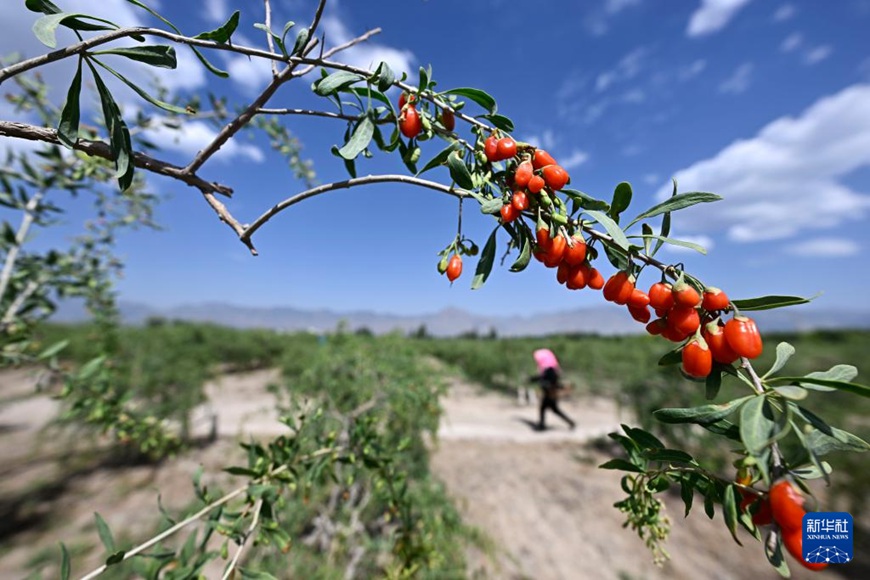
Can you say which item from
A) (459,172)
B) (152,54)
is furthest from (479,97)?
(152,54)

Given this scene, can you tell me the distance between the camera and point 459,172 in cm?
62

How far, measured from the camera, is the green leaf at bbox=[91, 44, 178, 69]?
0.52 m

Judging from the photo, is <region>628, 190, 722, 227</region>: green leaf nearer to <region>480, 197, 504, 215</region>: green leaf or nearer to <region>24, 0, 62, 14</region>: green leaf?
<region>480, 197, 504, 215</region>: green leaf

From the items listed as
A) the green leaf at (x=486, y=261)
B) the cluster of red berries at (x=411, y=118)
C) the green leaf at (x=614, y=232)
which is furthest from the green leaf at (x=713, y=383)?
the cluster of red berries at (x=411, y=118)

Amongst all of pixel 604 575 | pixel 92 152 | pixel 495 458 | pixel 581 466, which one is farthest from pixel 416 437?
pixel 92 152

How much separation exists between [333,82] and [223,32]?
17 cm

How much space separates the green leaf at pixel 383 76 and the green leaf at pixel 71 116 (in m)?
0.44

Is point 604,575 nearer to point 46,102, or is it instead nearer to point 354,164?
point 354,164

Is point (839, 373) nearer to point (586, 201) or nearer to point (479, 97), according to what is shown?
point (586, 201)

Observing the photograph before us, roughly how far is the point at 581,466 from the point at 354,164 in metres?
5.45

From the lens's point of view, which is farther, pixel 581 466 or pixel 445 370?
pixel 581 466

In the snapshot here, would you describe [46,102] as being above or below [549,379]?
above

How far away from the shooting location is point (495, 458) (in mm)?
5090

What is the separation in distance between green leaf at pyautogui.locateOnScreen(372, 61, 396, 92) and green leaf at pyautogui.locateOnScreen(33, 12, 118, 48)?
0.38m
